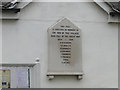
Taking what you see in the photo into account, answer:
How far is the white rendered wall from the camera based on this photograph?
7.41m

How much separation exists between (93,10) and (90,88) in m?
2.06

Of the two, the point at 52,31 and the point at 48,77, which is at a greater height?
the point at 52,31

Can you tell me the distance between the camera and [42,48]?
7461mm

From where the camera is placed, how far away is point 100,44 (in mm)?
7664

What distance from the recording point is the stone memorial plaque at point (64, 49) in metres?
7.36

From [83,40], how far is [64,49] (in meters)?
0.59

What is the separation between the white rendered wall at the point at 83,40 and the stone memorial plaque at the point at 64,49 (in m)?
A: 0.16

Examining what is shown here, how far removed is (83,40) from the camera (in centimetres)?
760

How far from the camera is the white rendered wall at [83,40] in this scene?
741cm

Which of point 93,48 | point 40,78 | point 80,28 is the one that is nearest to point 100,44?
point 93,48

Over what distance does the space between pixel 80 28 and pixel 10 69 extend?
210cm

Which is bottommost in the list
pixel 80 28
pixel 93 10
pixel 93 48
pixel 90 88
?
pixel 90 88

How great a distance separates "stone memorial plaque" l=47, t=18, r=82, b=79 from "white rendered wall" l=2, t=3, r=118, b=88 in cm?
16

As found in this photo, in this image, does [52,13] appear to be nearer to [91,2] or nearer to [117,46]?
[91,2]
